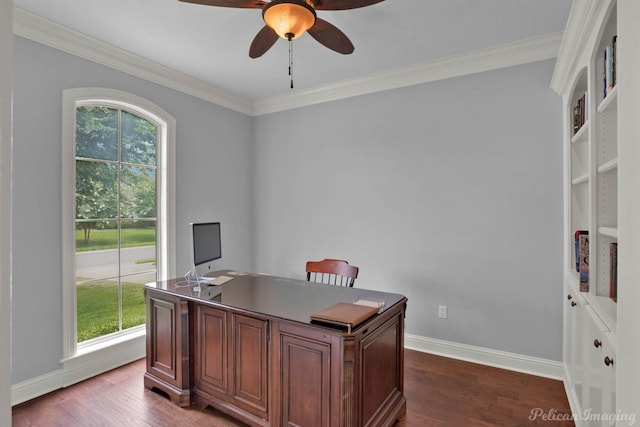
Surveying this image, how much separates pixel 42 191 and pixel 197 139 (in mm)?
1543

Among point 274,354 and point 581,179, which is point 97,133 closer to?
point 274,354

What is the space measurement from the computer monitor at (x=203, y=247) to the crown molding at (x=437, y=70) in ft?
6.46

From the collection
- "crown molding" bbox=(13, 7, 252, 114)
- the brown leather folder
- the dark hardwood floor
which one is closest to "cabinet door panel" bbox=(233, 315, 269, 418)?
the dark hardwood floor

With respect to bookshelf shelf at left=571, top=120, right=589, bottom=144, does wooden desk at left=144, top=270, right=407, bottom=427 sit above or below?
below

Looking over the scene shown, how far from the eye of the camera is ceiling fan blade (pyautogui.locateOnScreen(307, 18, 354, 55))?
2004 millimetres

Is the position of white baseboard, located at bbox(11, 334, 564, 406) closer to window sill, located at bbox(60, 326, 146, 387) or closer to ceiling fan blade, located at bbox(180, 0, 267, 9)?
window sill, located at bbox(60, 326, 146, 387)

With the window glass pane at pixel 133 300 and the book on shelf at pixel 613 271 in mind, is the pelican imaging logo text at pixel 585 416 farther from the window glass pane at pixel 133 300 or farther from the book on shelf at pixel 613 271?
the window glass pane at pixel 133 300

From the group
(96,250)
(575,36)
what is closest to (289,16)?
(575,36)

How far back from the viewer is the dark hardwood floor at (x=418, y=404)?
7.23 ft

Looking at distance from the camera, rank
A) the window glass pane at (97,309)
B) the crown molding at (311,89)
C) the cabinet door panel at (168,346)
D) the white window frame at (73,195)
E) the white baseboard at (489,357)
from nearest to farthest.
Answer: the cabinet door panel at (168,346), the crown molding at (311,89), the white window frame at (73,195), the white baseboard at (489,357), the window glass pane at (97,309)

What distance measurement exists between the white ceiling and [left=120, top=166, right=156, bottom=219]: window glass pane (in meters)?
1.06

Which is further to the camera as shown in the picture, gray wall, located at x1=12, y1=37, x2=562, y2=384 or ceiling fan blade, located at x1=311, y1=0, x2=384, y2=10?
gray wall, located at x1=12, y1=37, x2=562, y2=384

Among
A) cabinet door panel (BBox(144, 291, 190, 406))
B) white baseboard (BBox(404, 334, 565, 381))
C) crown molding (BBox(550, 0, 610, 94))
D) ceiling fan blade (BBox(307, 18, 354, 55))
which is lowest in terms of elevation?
white baseboard (BBox(404, 334, 565, 381))

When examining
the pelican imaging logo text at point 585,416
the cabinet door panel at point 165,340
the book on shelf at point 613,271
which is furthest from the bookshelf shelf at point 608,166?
the cabinet door panel at point 165,340
